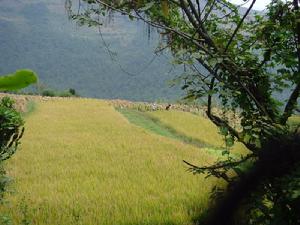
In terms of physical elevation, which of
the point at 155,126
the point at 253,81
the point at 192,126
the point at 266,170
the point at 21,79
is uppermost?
the point at 21,79

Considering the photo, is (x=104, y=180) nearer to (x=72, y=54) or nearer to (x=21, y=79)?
(x=21, y=79)

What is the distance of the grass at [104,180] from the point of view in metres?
5.42

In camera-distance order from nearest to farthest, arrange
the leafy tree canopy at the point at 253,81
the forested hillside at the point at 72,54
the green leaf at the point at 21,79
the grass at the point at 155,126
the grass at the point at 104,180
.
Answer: the green leaf at the point at 21,79 → the leafy tree canopy at the point at 253,81 → the grass at the point at 104,180 → the grass at the point at 155,126 → the forested hillside at the point at 72,54

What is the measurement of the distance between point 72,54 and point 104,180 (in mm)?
123775

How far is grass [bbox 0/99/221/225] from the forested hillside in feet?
263

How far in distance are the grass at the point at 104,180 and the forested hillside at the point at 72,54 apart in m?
80.1

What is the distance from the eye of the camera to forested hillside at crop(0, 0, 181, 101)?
10562 cm

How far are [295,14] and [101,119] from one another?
43.9 feet

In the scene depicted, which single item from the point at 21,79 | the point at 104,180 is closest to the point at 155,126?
the point at 104,180

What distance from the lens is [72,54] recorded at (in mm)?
128000

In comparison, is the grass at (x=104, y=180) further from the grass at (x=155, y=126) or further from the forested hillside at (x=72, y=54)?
the forested hillside at (x=72, y=54)

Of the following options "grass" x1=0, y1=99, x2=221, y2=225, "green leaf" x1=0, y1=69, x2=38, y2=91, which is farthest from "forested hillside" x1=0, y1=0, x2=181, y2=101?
"green leaf" x1=0, y1=69, x2=38, y2=91

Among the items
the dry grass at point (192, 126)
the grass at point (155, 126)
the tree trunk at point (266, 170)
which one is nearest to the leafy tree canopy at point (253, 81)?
the tree trunk at point (266, 170)

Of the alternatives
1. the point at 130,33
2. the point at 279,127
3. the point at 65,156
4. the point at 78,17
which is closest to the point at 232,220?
the point at 279,127
